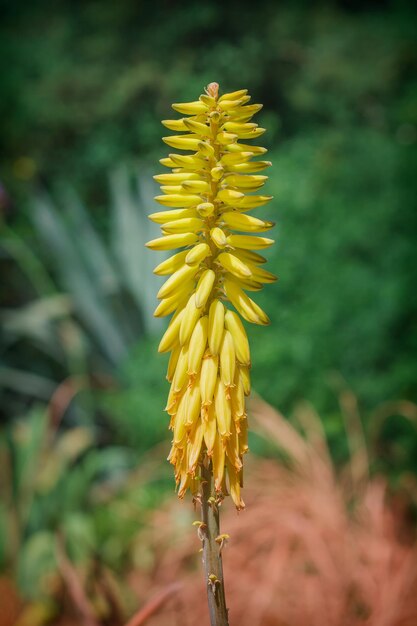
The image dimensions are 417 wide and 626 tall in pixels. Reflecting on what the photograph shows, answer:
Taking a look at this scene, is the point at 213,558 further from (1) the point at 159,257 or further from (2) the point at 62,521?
(1) the point at 159,257

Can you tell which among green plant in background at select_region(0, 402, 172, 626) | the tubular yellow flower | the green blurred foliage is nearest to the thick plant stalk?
the tubular yellow flower

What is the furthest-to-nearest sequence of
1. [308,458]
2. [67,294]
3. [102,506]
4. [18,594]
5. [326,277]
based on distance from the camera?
1. [67,294]
2. [326,277]
3. [102,506]
4. [308,458]
5. [18,594]

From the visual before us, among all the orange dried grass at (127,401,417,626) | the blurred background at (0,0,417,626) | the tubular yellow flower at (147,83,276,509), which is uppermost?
the blurred background at (0,0,417,626)

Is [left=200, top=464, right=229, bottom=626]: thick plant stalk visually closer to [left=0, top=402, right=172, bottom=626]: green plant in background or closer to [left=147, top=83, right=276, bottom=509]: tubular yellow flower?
[left=147, top=83, right=276, bottom=509]: tubular yellow flower

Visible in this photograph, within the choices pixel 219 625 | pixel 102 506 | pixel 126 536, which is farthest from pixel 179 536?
pixel 219 625

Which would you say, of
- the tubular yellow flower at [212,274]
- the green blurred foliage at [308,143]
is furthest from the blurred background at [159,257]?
the tubular yellow flower at [212,274]

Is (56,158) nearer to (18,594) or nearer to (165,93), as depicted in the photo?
(165,93)

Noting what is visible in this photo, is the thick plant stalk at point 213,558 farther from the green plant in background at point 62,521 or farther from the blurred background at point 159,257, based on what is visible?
the blurred background at point 159,257
